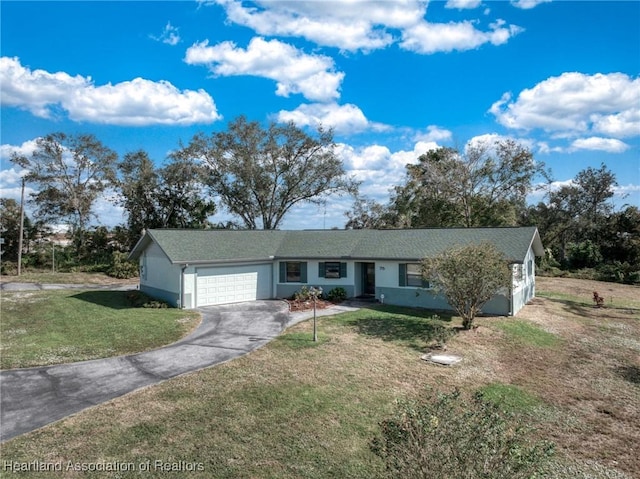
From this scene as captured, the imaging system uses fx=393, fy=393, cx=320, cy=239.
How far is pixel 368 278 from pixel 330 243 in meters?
3.34

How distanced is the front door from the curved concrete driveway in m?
9.06

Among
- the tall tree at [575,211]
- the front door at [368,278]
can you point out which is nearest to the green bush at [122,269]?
the front door at [368,278]

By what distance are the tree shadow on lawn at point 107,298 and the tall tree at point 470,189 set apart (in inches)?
1107

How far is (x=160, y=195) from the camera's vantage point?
42.8m

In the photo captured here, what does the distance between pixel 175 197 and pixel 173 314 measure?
26.9m

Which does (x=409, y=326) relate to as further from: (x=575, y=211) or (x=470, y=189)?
(x=575, y=211)

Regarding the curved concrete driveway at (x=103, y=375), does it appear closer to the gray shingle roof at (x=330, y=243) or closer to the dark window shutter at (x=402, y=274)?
the gray shingle roof at (x=330, y=243)

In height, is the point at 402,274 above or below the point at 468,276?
below

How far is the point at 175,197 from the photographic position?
142 feet

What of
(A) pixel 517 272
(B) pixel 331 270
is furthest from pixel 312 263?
(A) pixel 517 272

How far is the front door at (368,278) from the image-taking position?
25156mm

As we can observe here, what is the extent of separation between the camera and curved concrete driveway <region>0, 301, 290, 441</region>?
29.7 ft

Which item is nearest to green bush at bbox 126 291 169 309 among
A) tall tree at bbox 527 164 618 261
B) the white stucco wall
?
the white stucco wall

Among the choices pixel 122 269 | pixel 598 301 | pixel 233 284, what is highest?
pixel 122 269
